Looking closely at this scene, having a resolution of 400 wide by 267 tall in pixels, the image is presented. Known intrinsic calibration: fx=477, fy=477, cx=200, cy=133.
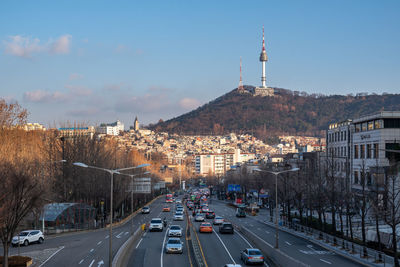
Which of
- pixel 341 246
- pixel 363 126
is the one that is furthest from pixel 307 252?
pixel 363 126

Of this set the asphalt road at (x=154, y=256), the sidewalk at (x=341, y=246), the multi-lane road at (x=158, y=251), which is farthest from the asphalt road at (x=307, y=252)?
the asphalt road at (x=154, y=256)

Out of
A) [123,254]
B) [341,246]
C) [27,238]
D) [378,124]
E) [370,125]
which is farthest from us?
[370,125]

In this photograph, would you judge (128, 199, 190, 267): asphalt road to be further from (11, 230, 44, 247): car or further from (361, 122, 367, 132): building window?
(361, 122, 367, 132): building window

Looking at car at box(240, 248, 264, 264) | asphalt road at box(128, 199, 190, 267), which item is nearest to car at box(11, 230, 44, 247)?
asphalt road at box(128, 199, 190, 267)

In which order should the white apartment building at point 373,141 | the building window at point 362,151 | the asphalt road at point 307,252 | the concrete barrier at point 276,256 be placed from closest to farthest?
the concrete barrier at point 276,256, the asphalt road at point 307,252, the white apartment building at point 373,141, the building window at point 362,151

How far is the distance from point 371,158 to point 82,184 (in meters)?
43.4

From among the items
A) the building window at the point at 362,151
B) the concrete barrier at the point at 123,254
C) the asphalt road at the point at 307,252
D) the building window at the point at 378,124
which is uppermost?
Answer: the building window at the point at 378,124

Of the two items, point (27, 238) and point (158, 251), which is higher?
point (27, 238)

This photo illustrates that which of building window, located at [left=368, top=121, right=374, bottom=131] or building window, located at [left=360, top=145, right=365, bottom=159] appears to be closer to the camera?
building window, located at [left=368, top=121, right=374, bottom=131]

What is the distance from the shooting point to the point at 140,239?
49.4 m

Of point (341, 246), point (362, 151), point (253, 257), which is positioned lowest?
point (341, 246)

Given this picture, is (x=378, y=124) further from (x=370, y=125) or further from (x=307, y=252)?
(x=307, y=252)

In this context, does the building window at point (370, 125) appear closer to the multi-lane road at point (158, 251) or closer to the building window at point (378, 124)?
the building window at point (378, 124)

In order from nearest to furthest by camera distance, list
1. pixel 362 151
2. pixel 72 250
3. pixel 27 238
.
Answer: pixel 72 250, pixel 27 238, pixel 362 151
